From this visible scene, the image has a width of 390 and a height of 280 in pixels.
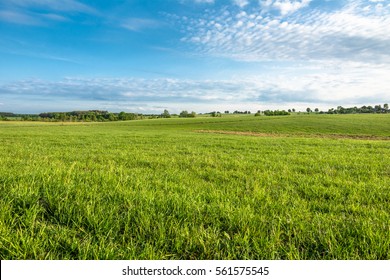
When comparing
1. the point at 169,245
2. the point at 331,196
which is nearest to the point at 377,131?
the point at 331,196

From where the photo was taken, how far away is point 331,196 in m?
4.53

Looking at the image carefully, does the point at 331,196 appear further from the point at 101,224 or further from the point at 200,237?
the point at 101,224

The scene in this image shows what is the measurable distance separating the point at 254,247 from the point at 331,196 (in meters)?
2.78

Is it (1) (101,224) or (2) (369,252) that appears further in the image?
(1) (101,224)

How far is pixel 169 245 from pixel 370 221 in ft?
9.26

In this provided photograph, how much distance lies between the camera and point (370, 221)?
3.25 m

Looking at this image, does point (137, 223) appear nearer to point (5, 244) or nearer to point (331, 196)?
point (5, 244)
